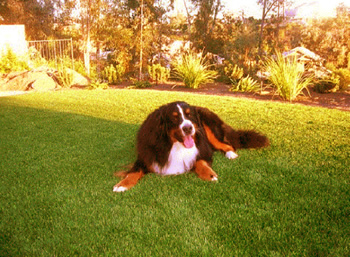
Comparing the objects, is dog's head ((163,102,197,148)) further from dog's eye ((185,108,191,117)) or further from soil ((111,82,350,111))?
soil ((111,82,350,111))

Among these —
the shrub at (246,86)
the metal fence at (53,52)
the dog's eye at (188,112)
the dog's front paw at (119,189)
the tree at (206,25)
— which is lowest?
the dog's front paw at (119,189)

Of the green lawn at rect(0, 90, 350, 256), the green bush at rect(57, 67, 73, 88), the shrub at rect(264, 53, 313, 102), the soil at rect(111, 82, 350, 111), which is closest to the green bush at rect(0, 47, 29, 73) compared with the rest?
the green bush at rect(57, 67, 73, 88)

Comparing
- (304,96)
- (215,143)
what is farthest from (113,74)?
(215,143)

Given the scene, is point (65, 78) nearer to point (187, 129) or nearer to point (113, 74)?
point (113, 74)

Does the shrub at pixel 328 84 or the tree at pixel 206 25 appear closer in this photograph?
the shrub at pixel 328 84

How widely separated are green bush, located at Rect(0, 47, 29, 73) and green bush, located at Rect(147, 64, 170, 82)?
6774 millimetres

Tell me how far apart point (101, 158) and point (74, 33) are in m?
17.4

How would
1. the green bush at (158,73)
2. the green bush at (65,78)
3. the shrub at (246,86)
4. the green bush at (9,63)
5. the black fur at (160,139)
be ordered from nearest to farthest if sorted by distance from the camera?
the black fur at (160,139) < the shrub at (246,86) < the green bush at (65,78) < the green bush at (158,73) < the green bush at (9,63)

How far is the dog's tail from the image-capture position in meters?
4.46

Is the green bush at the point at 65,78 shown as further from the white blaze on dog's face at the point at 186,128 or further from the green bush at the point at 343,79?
the white blaze on dog's face at the point at 186,128

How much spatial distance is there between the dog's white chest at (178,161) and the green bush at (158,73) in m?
10.2

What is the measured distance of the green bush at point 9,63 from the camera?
48.1 feet

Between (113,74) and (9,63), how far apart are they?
5.63 meters

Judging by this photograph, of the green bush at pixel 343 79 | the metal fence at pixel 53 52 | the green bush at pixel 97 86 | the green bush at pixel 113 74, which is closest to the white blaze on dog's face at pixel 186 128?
the green bush at pixel 343 79
